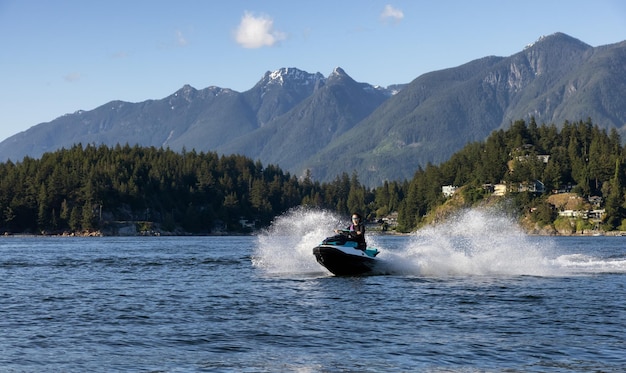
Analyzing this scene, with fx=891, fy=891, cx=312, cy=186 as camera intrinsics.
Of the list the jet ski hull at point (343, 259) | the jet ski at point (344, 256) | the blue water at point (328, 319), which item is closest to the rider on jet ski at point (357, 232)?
the jet ski at point (344, 256)

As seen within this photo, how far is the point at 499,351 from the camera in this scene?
28.1 meters

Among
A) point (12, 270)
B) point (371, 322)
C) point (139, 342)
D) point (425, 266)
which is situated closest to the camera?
point (139, 342)

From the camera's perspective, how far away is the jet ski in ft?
171

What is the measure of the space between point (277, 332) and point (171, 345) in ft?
14.4

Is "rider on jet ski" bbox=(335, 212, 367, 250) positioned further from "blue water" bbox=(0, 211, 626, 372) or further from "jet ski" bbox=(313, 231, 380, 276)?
"blue water" bbox=(0, 211, 626, 372)

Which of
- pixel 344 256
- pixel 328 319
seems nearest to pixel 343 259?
pixel 344 256

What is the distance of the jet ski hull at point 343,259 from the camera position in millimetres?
52219

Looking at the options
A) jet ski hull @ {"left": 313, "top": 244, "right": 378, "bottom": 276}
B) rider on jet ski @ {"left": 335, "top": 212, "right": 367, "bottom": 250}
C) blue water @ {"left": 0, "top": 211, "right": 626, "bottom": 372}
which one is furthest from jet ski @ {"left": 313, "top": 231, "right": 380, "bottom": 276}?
blue water @ {"left": 0, "top": 211, "right": 626, "bottom": 372}

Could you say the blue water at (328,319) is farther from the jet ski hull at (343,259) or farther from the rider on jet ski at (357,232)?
A: the rider on jet ski at (357,232)

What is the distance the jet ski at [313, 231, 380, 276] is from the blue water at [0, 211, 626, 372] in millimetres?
951

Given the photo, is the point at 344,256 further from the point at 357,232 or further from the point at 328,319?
the point at 328,319

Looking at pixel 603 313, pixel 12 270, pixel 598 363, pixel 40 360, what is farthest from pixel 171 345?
pixel 12 270

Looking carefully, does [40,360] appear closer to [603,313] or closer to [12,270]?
[603,313]

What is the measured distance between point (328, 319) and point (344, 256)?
1706cm
